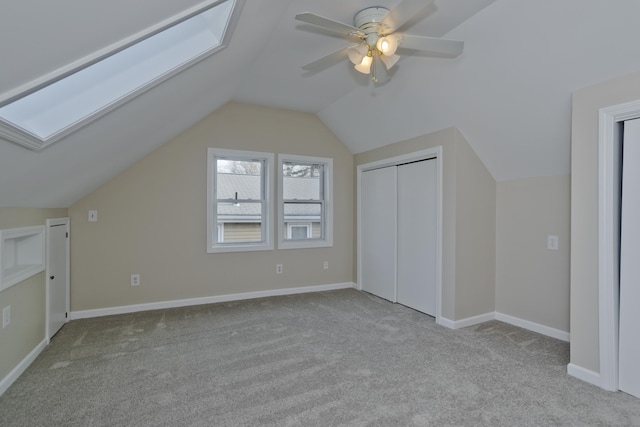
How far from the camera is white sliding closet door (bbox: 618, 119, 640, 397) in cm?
204

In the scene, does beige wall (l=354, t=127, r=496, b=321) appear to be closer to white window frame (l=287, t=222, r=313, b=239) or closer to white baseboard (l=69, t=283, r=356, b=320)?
white baseboard (l=69, t=283, r=356, b=320)

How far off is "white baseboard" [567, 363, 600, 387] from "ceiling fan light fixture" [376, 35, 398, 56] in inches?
102

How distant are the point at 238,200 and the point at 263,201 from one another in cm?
35

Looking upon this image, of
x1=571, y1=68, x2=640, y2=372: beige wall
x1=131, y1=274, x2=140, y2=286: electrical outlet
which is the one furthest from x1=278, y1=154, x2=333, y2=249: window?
x1=571, y1=68, x2=640, y2=372: beige wall

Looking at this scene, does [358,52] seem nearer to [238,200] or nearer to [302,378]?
[302,378]

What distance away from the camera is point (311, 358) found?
8.46 ft

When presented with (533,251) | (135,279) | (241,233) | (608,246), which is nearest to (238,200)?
(241,233)

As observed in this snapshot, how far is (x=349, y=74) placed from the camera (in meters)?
3.36

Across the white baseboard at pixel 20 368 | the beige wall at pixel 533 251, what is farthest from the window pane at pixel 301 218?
the white baseboard at pixel 20 368

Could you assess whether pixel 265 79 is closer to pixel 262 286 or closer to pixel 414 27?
pixel 414 27

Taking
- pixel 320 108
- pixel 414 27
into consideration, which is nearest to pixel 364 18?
pixel 414 27

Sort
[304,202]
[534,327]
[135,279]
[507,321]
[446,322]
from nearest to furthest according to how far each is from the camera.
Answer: [534,327], [446,322], [507,321], [135,279], [304,202]

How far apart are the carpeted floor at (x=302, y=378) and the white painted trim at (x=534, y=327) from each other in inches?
3.6

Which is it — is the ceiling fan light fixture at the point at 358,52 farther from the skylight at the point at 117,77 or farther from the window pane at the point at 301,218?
the window pane at the point at 301,218
